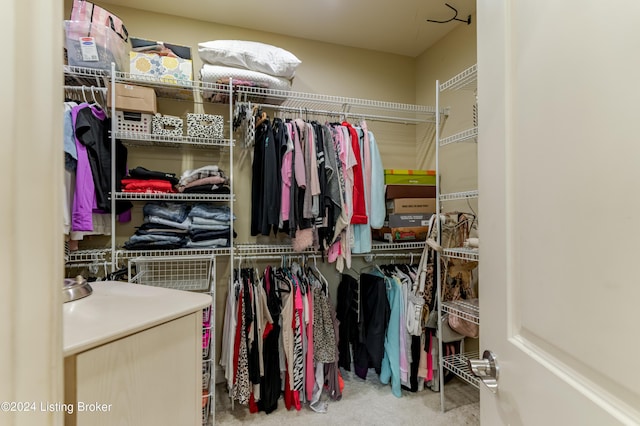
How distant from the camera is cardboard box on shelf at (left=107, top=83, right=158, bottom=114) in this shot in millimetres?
1890

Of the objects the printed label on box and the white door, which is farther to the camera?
the printed label on box

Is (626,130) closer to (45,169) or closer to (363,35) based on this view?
(45,169)

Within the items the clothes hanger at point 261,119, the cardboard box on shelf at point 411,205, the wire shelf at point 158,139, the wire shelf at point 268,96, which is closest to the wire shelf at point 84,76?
the wire shelf at point 268,96

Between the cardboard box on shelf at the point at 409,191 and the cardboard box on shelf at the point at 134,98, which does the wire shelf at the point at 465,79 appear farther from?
the cardboard box on shelf at the point at 134,98

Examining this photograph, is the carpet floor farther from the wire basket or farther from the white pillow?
the white pillow

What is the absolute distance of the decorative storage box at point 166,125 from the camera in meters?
2.01

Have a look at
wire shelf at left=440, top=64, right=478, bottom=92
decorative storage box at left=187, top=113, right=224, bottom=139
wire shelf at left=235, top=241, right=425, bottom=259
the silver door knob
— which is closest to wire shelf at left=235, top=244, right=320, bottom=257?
wire shelf at left=235, top=241, right=425, bottom=259

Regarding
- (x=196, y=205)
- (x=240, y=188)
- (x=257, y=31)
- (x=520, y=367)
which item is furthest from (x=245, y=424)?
(x=257, y=31)

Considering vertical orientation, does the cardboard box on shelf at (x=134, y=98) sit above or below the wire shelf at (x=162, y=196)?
above

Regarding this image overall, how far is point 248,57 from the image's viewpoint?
209 cm

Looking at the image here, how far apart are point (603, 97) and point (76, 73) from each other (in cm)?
245

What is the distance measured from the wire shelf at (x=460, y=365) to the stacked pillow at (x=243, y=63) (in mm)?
2305

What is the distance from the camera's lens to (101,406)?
675mm

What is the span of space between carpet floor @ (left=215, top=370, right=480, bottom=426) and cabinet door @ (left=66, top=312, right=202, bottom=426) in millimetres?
1250
